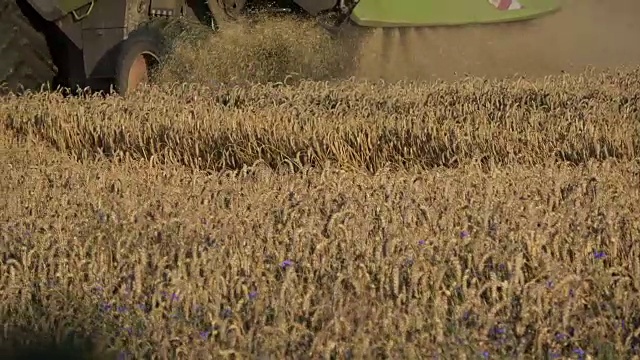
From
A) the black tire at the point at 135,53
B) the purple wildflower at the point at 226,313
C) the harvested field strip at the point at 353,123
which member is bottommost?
the harvested field strip at the point at 353,123

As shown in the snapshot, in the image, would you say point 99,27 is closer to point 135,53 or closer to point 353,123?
point 135,53

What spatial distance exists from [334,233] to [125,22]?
448 centimetres

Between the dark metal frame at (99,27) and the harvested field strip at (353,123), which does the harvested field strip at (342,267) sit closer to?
the harvested field strip at (353,123)

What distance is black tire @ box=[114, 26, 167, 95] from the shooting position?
725cm

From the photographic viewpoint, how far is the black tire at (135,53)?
7254mm

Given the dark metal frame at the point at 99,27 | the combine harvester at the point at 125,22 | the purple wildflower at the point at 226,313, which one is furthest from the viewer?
the dark metal frame at the point at 99,27

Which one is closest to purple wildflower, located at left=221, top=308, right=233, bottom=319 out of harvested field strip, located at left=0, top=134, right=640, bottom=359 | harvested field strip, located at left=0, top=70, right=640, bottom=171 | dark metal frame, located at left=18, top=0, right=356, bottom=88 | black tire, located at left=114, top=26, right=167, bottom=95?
harvested field strip, located at left=0, top=134, right=640, bottom=359

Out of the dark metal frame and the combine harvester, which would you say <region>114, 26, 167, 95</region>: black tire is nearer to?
the combine harvester

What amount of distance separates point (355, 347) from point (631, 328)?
60cm

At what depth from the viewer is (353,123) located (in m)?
5.89

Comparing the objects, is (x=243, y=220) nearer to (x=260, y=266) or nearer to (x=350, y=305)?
(x=260, y=266)

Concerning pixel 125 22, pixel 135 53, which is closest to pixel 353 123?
pixel 135 53

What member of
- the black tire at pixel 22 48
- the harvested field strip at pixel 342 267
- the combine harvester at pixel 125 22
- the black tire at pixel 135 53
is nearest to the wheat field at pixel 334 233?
the harvested field strip at pixel 342 267

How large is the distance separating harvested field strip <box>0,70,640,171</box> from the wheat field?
0.01 meters
